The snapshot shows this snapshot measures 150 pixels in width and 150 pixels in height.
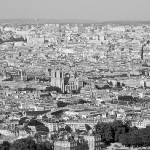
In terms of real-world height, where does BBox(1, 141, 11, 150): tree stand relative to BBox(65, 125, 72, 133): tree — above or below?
above

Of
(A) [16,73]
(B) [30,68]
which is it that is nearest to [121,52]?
(B) [30,68]

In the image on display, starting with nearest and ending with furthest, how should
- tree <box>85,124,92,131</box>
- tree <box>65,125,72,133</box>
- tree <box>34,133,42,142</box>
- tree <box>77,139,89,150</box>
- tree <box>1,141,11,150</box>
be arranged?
tree <box>1,141,11,150</box> < tree <box>77,139,89,150</box> < tree <box>34,133,42,142</box> < tree <box>65,125,72,133</box> < tree <box>85,124,92,131</box>

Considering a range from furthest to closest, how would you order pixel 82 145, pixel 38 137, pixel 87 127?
pixel 87 127 → pixel 38 137 → pixel 82 145

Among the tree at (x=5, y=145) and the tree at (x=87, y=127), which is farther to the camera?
the tree at (x=87, y=127)

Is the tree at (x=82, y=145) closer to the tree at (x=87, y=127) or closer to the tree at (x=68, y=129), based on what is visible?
the tree at (x=68, y=129)

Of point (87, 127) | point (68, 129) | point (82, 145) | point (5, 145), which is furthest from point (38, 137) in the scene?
point (87, 127)

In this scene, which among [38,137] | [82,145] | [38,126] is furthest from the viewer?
[38,126]

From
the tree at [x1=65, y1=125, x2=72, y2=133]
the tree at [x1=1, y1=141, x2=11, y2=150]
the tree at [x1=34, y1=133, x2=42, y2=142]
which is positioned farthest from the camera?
the tree at [x1=65, y1=125, x2=72, y2=133]

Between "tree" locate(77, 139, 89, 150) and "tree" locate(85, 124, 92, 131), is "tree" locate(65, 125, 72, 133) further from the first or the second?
"tree" locate(77, 139, 89, 150)

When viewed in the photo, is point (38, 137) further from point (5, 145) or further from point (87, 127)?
point (87, 127)

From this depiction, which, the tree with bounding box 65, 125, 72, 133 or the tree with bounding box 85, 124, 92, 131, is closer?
the tree with bounding box 65, 125, 72, 133

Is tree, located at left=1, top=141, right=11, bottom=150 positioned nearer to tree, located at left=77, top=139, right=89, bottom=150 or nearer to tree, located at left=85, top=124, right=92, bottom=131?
tree, located at left=77, top=139, right=89, bottom=150
